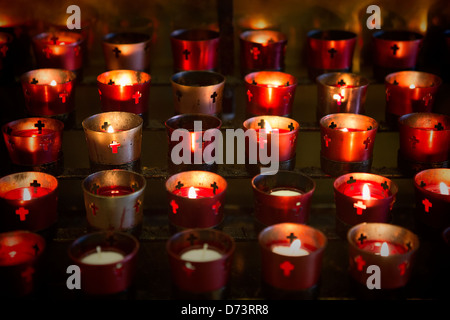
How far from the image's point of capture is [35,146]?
160cm

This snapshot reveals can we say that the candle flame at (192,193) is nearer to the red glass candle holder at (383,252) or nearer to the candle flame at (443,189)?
the red glass candle holder at (383,252)

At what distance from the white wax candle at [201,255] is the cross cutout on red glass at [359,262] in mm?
287

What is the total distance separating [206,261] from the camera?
1260mm

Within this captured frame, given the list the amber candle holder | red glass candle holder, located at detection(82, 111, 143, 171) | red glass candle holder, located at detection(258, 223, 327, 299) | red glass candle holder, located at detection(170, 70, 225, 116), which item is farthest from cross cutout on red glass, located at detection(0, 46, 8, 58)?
the amber candle holder

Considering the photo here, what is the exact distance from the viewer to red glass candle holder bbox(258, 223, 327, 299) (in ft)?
4.25

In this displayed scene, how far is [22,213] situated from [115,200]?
0.22m

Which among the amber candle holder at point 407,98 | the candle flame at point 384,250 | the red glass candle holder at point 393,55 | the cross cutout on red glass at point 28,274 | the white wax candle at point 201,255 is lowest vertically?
the cross cutout on red glass at point 28,274

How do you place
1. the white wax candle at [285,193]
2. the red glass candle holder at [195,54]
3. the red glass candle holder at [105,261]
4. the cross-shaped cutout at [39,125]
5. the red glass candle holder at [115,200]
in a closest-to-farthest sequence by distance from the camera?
the red glass candle holder at [105,261] → the red glass candle holder at [115,200] → the white wax candle at [285,193] → the cross-shaped cutout at [39,125] → the red glass candle holder at [195,54]

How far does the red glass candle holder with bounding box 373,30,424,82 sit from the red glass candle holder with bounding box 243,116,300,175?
44 cm

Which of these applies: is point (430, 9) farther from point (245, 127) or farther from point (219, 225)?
point (219, 225)

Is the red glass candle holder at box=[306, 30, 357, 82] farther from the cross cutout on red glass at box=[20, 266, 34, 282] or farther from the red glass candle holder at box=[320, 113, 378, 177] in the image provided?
the cross cutout on red glass at box=[20, 266, 34, 282]

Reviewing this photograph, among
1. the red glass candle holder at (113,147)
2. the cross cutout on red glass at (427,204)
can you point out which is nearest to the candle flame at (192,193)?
the red glass candle holder at (113,147)

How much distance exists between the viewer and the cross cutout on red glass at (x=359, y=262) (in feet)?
4.35
